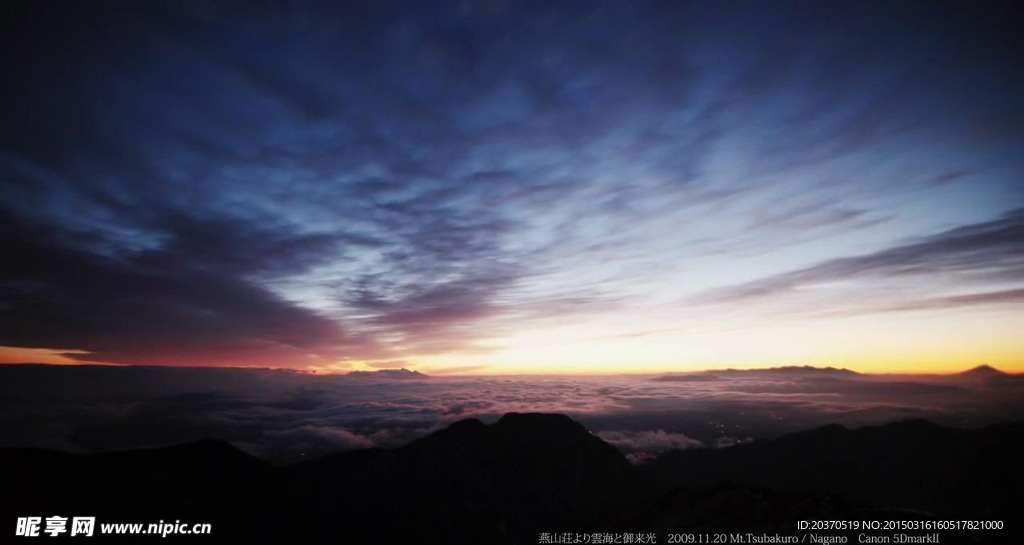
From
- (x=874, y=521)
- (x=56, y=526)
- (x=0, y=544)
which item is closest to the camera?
(x=56, y=526)

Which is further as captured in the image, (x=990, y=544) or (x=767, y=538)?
(x=767, y=538)

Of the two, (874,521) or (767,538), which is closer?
(874,521)

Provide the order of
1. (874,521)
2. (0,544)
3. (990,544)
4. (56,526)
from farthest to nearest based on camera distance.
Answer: (0,544), (874,521), (990,544), (56,526)

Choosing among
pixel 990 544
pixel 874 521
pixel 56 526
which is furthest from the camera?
pixel 874 521

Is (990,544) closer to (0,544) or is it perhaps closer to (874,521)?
(874,521)

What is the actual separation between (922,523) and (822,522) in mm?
39569

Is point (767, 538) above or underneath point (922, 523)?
underneath

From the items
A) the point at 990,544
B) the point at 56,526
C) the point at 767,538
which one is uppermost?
the point at 56,526

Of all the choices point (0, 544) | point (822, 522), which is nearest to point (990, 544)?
point (822, 522)

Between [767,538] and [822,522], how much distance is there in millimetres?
28347

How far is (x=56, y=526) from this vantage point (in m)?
79.9

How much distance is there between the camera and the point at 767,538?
642ft

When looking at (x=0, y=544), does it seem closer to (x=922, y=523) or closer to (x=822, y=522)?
(x=822, y=522)

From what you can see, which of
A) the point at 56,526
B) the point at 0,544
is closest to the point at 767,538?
the point at 56,526
